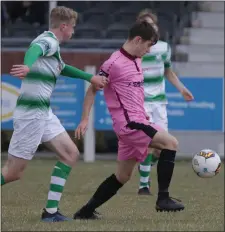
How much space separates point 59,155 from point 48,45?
97 centimetres

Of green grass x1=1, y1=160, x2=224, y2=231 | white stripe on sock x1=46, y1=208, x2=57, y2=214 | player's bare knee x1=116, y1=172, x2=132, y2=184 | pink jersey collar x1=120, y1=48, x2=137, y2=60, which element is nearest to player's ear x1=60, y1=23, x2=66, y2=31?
pink jersey collar x1=120, y1=48, x2=137, y2=60

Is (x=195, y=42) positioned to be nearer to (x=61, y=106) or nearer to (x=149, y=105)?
(x=61, y=106)

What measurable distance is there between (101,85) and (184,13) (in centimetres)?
1442

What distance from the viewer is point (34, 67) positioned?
25.1 ft

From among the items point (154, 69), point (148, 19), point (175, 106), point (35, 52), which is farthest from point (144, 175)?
point (175, 106)

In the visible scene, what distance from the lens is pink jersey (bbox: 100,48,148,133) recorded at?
786 cm

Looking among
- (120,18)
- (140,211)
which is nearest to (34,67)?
(140,211)

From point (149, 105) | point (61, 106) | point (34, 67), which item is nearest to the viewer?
point (34, 67)

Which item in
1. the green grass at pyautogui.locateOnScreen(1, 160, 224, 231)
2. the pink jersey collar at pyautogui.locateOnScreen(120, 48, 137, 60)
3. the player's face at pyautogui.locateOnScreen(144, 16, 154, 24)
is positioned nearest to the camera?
the green grass at pyautogui.locateOnScreen(1, 160, 224, 231)

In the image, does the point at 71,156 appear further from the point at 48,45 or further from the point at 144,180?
the point at 144,180

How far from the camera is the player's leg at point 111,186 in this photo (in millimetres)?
7891

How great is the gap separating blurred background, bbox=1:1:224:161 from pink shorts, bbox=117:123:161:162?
895cm

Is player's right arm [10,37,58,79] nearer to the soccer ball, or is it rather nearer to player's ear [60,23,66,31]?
player's ear [60,23,66,31]

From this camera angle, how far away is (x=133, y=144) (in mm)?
7785
